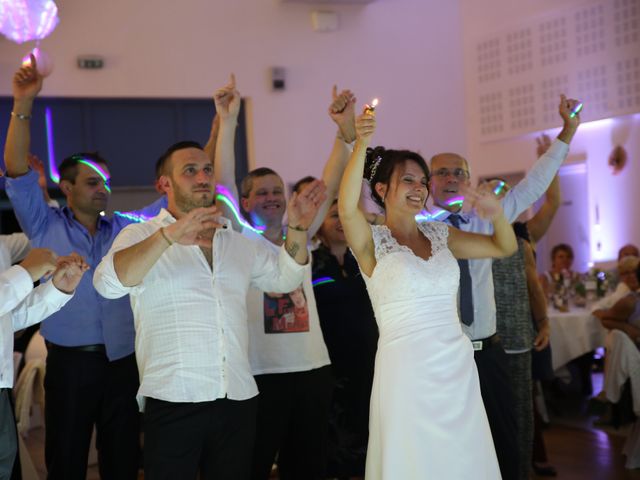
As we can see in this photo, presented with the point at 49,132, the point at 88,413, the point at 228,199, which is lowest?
the point at 88,413

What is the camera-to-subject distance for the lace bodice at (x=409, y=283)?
9.45 ft

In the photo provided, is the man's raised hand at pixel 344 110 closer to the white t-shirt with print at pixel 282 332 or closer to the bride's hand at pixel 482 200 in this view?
the white t-shirt with print at pixel 282 332

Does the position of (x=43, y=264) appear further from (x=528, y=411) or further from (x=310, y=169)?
(x=310, y=169)

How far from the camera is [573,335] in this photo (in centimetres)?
653

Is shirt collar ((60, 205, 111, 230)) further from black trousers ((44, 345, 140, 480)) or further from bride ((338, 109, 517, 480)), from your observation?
bride ((338, 109, 517, 480))

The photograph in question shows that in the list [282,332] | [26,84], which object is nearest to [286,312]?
[282,332]

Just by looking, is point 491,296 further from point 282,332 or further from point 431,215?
point 282,332

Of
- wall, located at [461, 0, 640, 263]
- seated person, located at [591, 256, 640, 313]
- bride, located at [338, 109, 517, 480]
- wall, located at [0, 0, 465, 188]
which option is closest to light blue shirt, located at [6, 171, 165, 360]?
bride, located at [338, 109, 517, 480]

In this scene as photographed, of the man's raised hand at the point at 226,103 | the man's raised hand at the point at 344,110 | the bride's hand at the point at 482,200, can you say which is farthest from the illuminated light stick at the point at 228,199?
the bride's hand at the point at 482,200

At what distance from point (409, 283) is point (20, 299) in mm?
1334

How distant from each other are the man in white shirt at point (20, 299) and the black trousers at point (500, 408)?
181 cm

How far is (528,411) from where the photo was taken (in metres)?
4.19

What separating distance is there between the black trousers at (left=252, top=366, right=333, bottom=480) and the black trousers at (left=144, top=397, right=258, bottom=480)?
571 millimetres

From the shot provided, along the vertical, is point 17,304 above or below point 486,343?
above
